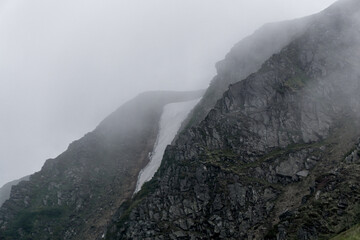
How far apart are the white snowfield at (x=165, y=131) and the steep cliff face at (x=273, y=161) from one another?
1888 cm

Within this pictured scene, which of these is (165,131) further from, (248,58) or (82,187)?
(248,58)

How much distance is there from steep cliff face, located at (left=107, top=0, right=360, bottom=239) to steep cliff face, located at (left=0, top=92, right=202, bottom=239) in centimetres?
1920

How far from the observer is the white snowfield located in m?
122

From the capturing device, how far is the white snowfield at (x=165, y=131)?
4803 inches

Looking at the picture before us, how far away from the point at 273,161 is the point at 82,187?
64624 millimetres

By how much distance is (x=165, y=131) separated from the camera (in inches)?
5984

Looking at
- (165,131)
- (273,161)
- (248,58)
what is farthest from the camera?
(165,131)

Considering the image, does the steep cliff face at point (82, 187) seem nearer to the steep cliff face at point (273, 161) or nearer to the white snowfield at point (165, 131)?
the white snowfield at point (165, 131)

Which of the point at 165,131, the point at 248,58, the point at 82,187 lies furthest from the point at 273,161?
the point at 165,131

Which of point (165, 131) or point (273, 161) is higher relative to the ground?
point (165, 131)

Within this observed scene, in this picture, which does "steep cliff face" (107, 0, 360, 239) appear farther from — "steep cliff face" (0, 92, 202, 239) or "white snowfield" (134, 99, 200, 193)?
"steep cliff face" (0, 92, 202, 239)

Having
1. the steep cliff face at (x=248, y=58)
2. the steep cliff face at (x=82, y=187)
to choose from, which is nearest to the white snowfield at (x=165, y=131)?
the steep cliff face at (x=82, y=187)

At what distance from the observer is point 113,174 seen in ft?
430

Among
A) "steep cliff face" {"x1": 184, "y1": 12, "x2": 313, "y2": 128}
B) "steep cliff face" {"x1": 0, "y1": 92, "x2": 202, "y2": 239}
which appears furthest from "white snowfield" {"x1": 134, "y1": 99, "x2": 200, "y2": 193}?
"steep cliff face" {"x1": 184, "y1": 12, "x2": 313, "y2": 128}
